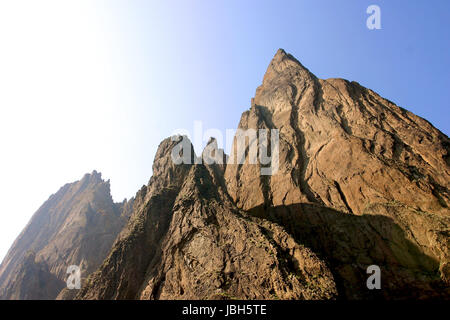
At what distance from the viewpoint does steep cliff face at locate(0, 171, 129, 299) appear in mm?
65500

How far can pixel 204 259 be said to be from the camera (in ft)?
90.4

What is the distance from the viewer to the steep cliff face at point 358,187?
26500 mm

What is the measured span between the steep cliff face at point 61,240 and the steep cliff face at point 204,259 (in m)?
46.5

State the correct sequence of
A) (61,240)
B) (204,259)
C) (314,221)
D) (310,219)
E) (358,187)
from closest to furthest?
1. (204,259)
2. (314,221)
3. (310,219)
4. (358,187)
5. (61,240)

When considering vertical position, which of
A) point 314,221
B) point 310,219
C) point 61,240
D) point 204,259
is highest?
point 61,240

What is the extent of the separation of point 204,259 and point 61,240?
242ft

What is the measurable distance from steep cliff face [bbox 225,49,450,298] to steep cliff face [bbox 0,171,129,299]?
53244 millimetres

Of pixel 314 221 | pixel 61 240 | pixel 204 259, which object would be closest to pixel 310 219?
pixel 314 221

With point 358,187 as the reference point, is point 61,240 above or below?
above

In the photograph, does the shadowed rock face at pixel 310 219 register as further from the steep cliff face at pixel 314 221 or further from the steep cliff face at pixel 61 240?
the steep cliff face at pixel 61 240

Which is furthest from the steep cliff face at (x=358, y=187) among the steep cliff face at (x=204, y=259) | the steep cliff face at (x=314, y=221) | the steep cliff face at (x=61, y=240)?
the steep cliff face at (x=61, y=240)

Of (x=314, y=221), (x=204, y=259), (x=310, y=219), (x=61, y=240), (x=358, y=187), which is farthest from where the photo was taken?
(x=61, y=240)

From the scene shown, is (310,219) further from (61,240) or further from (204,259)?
(61,240)
